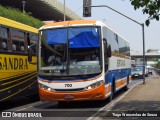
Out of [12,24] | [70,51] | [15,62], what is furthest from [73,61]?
[12,24]

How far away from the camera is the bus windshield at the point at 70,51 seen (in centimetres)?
1709

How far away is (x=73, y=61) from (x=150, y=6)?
4.28 metres

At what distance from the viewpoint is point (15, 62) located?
17797 millimetres

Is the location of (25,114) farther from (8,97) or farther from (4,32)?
(4,32)

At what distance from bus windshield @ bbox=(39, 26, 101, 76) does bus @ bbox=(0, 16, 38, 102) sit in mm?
1089

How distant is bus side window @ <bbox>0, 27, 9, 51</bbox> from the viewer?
54.7ft

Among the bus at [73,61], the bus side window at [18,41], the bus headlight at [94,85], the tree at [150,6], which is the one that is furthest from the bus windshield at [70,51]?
the tree at [150,6]

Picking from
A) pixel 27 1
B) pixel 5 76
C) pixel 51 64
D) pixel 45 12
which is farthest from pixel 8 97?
pixel 45 12

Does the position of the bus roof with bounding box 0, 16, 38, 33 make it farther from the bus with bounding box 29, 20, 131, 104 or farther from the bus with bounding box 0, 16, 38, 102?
the bus with bounding box 29, 20, 131, 104

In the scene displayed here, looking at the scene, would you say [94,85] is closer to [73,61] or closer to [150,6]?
[73,61]

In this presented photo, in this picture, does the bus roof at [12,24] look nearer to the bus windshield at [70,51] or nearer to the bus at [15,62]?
the bus at [15,62]

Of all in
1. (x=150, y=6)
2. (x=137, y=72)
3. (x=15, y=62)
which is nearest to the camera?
(x=150, y=6)

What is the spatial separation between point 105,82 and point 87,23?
238 cm

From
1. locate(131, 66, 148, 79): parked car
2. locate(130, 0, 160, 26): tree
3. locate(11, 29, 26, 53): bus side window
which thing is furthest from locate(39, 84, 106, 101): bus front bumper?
locate(131, 66, 148, 79): parked car
